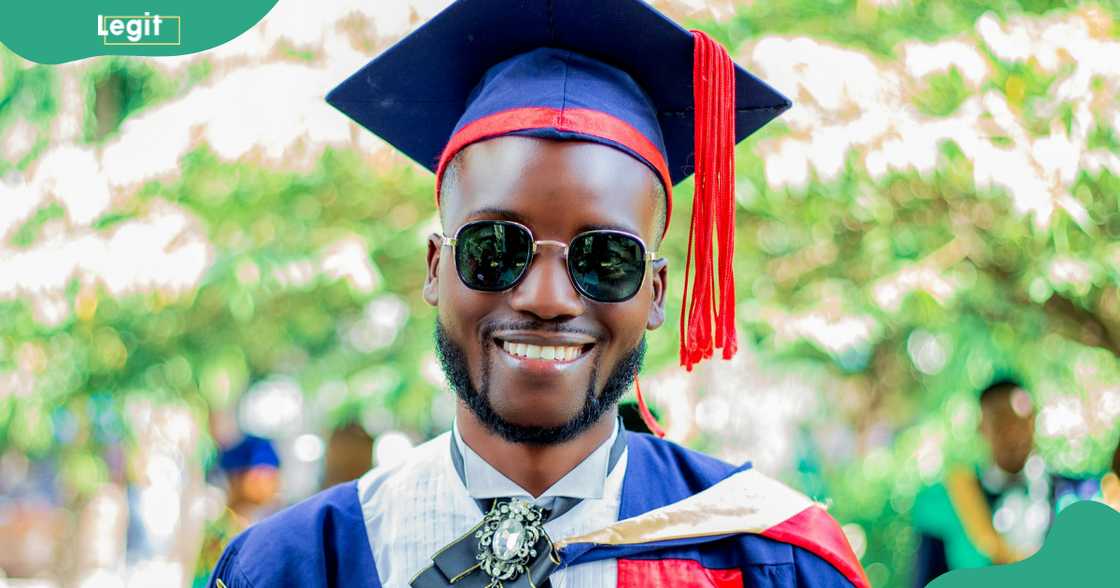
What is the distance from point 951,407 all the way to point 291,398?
123 inches

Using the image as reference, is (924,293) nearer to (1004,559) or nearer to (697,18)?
(697,18)

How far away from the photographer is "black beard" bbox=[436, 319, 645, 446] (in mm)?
1982

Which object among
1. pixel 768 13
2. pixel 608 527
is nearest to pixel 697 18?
pixel 768 13

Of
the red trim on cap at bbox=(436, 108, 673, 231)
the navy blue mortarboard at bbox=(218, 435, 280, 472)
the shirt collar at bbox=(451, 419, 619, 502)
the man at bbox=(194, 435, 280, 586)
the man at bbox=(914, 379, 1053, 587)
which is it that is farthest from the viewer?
the navy blue mortarboard at bbox=(218, 435, 280, 472)

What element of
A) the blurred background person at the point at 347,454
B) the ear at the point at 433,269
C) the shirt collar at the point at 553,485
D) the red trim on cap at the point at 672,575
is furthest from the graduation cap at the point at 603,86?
the blurred background person at the point at 347,454

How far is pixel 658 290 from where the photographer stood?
2.19m

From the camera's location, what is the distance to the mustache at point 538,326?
1.89 metres

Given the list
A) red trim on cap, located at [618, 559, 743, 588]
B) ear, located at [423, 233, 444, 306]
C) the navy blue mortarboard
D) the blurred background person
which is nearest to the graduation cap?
ear, located at [423, 233, 444, 306]

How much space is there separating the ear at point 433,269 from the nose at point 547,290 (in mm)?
316

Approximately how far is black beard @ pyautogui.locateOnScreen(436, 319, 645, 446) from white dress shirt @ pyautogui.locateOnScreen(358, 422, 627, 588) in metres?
0.10

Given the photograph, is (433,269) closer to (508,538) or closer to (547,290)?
(547,290)

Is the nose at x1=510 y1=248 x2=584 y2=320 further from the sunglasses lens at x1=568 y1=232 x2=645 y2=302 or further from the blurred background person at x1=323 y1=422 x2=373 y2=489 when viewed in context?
Result: the blurred background person at x1=323 y1=422 x2=373 y2=489

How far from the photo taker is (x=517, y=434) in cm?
199

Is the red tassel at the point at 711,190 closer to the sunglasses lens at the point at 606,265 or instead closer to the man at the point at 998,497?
the sunglasses lens at the point at 606,265
